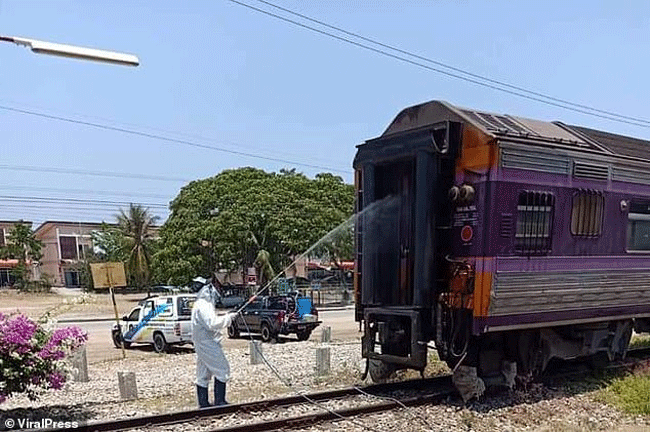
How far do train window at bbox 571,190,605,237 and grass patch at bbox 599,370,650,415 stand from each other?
88.8 inches

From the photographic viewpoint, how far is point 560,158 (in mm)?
9070

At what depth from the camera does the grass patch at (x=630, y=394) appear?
8438mm

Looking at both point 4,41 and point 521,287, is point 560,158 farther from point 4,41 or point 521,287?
point 4,41

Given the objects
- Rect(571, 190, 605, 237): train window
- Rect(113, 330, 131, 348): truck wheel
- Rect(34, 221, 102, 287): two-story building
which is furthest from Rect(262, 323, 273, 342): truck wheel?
Rect(34, 221, 102, 287): two-story building

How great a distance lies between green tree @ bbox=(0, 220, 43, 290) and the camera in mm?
66062

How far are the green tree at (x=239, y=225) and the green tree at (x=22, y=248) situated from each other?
1153 inches

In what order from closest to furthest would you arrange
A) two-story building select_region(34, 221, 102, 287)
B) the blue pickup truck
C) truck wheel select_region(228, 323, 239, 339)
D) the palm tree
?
1. the blue pickup truck
2. truck wheel select_region(228, 323, 239, 339)
3. the palm tree
4. two-story building select_region(34, 221, 102, 287)

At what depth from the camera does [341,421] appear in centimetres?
764

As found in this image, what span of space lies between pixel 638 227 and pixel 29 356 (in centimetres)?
922

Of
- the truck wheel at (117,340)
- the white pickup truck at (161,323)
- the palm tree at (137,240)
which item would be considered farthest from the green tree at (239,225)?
the white pickup truck at (161,323)

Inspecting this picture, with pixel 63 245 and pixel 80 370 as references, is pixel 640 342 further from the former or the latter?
pixel 63 245

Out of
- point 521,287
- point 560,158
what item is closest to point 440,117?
point 560,158

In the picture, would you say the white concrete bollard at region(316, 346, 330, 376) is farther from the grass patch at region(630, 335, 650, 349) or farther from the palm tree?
the palm tree

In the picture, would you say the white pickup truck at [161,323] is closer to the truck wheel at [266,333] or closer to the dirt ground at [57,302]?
the truck wheel at [266,333]
